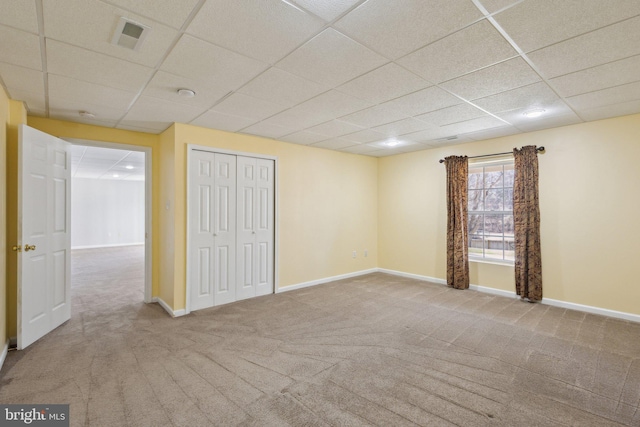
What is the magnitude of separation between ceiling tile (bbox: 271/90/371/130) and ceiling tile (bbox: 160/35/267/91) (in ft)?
2.64

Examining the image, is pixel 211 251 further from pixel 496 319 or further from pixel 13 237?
pixel 496 319

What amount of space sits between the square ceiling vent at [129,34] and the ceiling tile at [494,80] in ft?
7.90

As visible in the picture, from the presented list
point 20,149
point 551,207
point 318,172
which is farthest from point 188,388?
point 551,207

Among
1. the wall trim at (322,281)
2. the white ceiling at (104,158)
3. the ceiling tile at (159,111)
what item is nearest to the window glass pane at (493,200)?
the wall trim at (322,281)

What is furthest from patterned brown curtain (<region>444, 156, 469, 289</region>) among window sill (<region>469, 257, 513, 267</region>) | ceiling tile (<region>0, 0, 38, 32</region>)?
ceiling tile (<region>0, 0, 38, 32</region>)

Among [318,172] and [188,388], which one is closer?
[188,388]

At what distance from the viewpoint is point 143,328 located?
3.51m

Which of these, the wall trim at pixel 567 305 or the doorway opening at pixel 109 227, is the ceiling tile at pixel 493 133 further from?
the doorway opening at pixel 109 227

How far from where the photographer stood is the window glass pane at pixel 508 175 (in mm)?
4965

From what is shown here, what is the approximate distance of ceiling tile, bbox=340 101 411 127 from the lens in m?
3.34

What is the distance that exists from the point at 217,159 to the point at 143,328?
236 centimetres

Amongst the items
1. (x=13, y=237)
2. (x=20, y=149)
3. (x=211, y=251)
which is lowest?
(x=211, y=251)

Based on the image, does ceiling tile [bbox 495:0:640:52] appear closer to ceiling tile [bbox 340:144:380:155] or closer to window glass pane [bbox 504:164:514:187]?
window glass pane [bbox 504:164:514:187]

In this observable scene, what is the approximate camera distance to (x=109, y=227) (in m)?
11.3
